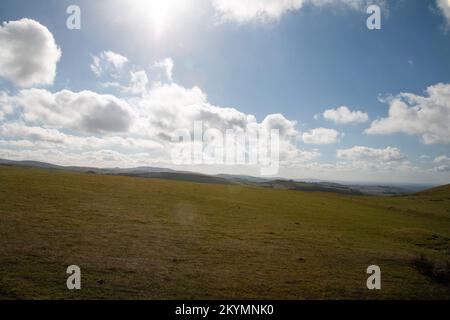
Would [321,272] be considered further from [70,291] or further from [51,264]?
[51,264]

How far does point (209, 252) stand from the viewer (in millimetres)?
19031

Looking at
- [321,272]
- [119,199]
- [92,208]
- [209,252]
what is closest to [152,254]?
[209,252]

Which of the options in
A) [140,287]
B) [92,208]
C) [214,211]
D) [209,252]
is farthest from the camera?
[214,211]

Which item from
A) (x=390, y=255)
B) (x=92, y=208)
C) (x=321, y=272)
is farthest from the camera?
(x=92, y=208)

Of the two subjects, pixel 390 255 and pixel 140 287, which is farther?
pixel 390 255

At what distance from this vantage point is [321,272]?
1731 cm
